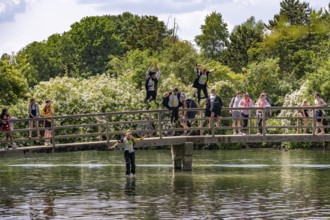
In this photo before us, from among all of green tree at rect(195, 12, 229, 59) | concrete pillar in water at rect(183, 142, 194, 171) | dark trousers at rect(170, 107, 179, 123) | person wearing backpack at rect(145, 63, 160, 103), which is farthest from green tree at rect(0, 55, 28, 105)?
green tree at rect(195, 12, 229, 59)

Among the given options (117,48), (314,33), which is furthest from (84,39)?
(314,33)

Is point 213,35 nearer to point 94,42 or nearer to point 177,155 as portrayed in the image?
point 94,42

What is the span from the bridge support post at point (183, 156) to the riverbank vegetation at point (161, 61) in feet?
83.0

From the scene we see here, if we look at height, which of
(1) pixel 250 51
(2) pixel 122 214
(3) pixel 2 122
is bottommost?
(2) pixel 122 214

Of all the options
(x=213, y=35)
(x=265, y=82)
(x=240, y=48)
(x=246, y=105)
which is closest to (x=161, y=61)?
(x=265, y=82)

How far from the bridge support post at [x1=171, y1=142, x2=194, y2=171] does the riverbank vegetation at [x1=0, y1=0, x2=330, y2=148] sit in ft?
83.0

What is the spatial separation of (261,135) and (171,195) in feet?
27.0

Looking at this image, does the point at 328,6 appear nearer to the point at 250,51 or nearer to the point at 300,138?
the point at 250,51

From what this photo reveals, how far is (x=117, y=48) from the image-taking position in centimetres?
13350

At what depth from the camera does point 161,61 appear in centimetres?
10456

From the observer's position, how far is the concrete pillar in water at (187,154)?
163 ft

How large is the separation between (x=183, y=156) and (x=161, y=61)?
54.4 meters

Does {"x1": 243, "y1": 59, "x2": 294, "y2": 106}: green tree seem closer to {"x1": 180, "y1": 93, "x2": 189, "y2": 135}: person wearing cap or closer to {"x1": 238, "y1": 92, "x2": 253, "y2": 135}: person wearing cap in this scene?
{"x1": 238, "y1": 92, "x2": 253, "y2": 135}: person wearing cap

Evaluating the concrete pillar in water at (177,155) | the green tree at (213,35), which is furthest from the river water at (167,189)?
the green tree at (213,35)
